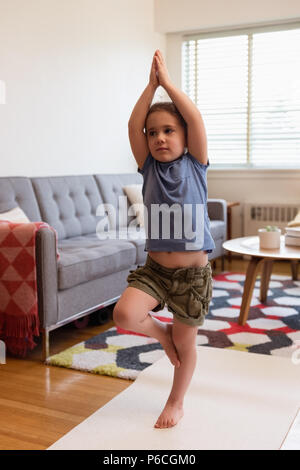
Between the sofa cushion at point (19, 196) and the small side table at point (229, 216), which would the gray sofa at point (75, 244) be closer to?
the sofa cushion at point (19, 196)

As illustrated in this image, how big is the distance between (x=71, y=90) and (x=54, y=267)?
1934 millimetres

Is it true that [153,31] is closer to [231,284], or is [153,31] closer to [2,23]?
[2,23]

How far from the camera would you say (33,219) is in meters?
3.11

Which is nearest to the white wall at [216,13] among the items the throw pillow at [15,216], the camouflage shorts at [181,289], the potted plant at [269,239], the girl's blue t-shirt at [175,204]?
the potted plant at [269,239]

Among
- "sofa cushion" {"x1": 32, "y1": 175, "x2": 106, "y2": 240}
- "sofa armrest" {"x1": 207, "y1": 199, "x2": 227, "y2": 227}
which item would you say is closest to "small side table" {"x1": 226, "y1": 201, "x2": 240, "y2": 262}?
"sofa armrest" {"x1": 207, "y1": 199, "x2": 227, "y2": 227}

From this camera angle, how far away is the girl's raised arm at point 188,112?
1592 mm

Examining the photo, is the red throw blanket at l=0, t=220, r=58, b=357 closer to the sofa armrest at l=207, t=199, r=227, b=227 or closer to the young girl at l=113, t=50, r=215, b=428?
the young girl at l=113, t=50, r=215, b=428

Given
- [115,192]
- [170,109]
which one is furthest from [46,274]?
[115,192]

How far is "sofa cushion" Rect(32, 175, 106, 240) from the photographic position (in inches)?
129

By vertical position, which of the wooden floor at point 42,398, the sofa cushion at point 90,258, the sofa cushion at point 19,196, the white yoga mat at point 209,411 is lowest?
the wooden floor at point 42,398

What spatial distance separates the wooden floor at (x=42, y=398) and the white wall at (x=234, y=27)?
3.13 meters

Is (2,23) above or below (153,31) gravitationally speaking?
below

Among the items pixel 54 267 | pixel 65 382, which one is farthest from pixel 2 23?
pixel 65 382
